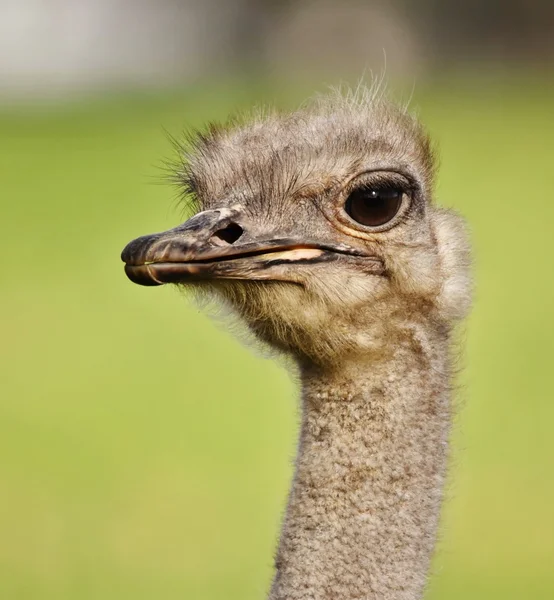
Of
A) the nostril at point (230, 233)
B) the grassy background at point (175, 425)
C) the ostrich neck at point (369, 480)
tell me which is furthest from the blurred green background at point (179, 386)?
the nostril at point (230, 233)

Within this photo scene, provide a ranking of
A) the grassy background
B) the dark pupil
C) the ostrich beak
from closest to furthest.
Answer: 1. the ostrich beak
2. the dark pupil
3. the grassy background

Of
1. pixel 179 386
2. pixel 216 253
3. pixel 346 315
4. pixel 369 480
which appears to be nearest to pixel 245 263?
pixel 216 253

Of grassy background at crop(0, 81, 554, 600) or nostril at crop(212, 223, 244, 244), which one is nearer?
nostril at crop(212, 223, 244, 244)

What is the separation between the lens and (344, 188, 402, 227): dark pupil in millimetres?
2666

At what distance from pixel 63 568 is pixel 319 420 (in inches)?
143

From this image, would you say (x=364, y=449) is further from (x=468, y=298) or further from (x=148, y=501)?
(x=148, y=501)

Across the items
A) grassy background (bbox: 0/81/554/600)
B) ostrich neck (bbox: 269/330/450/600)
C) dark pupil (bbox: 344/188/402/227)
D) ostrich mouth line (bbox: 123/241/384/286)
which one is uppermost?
grassy background (bbox: 0/81/554/600)

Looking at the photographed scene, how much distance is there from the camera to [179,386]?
9.23 meters

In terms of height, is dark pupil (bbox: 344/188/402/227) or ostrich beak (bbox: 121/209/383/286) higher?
dark pupil (bbox: 344/188/402/227)

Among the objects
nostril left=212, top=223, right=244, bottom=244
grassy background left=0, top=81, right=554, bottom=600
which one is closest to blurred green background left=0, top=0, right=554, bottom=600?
grassy background left=0, top=81, right=554, bottom=600

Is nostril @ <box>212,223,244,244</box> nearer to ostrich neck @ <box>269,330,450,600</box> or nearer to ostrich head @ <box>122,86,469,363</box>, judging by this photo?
ostrich head @ <box>122,86,469,363</box>

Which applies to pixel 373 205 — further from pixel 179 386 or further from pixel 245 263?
pixel 179 386

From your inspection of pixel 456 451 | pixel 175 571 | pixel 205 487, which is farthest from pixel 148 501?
pixel 456 451

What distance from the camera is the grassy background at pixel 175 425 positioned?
620 centimetres
